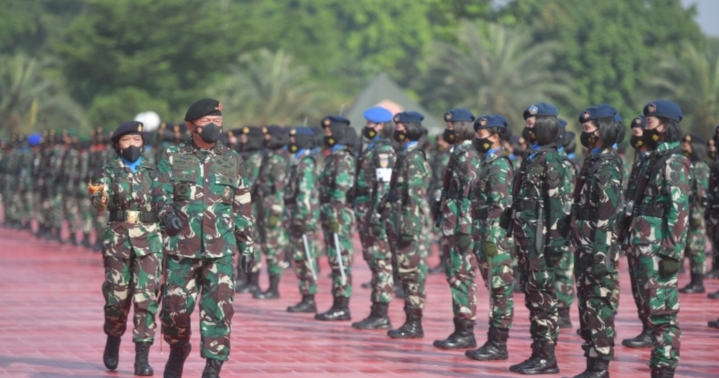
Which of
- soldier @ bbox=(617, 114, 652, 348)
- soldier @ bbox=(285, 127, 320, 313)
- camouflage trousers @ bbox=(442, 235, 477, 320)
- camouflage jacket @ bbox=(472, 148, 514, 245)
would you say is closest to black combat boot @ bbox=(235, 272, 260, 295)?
soldier @ bbox=(285, 127, 320, 313)

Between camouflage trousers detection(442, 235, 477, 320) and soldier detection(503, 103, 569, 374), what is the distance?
4.13 feet

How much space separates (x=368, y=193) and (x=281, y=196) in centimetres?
311

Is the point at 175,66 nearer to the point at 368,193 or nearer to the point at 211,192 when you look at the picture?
the point at 368,193

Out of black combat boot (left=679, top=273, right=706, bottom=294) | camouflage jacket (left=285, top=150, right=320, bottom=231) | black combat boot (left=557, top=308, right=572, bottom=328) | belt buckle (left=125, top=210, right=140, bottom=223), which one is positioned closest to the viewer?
belt buckle (left=125, top=210, right=140, bottom=223)

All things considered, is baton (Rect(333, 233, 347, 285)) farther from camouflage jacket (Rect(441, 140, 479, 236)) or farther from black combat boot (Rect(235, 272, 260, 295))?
black combat boot (Rect(235, 272, 260, 295))

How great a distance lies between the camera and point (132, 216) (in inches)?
416

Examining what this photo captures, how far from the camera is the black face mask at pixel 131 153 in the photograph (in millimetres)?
10625

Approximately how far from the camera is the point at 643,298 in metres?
9.35

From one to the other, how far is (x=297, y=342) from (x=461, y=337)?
1.59 m

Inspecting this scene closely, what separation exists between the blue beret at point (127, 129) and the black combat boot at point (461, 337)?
3.41 metres

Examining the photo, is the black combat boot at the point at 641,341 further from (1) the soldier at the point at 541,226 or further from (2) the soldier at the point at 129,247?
(2) the soldier at the point at 129,247

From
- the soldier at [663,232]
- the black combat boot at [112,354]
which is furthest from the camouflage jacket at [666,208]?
the black combat boot at [112,354]

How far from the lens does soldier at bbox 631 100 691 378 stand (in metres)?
9.23

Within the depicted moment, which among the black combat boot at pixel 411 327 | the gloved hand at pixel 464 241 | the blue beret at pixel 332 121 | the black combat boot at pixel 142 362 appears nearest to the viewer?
the black combat boot at pixel 142 362
